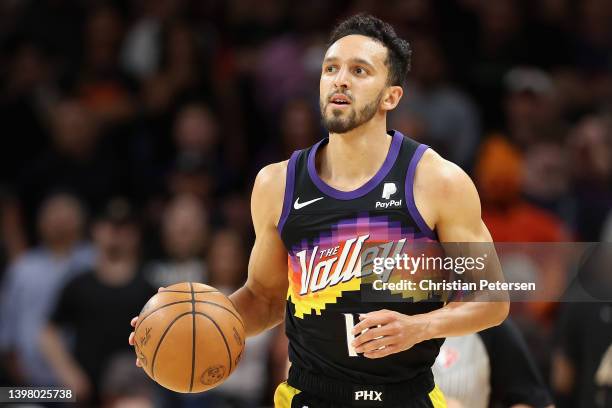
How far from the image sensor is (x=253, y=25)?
35.4 ft

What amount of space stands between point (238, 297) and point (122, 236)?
12.0 feet

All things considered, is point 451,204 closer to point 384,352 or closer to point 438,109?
point 384,352

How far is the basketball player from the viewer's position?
4891 millimetres

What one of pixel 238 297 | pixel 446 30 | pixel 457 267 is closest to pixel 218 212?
pixel 446 30

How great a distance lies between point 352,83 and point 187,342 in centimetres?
136

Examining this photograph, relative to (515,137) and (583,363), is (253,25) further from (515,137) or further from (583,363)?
(583,363)

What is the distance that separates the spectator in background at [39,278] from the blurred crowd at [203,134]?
2 cm

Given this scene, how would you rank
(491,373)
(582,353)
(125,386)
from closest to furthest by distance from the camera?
(491,373)
(582,353)
(125,386)

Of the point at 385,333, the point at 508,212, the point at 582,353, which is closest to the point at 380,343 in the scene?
the point at 385,333

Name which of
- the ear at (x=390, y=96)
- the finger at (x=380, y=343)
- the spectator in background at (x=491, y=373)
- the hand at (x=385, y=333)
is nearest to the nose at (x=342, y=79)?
A: the ear at (x=390, y=96)

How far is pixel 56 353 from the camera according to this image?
875 cm

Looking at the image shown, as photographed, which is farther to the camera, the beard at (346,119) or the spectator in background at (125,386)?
the spectator in background at (125,386)

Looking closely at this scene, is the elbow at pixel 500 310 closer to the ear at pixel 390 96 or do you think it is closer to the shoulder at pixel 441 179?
the shoulder at pixel 441 179

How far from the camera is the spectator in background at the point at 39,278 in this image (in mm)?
9227
